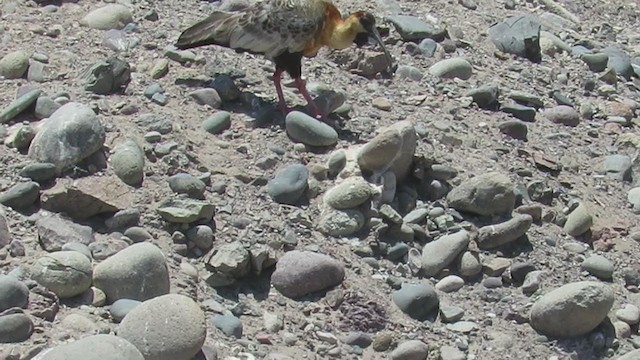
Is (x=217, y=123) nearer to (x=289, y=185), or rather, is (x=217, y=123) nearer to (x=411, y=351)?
(x=289, y=185)

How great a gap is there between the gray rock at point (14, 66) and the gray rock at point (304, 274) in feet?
→ 7.38

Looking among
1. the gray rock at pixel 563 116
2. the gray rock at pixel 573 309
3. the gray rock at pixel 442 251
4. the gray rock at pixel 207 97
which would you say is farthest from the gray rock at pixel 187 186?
the gray rock at pixel 563 116

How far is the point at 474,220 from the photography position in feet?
22.7

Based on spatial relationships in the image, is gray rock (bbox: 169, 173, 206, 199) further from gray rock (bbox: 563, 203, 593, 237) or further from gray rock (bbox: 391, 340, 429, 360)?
gray rock (bbox: 563, 203, 593, 237)

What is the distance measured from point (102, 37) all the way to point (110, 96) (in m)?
0.85

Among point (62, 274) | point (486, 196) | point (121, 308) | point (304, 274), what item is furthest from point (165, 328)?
point (486, 196)

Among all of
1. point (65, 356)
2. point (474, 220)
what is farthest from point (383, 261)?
point (65, 356)

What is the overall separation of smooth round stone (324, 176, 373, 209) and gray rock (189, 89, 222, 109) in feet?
3.87

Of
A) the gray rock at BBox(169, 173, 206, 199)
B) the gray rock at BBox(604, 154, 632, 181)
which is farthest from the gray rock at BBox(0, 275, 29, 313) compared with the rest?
the gray rock at BBox(604, 154, 632, 181)

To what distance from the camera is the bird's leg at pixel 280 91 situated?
755 cm

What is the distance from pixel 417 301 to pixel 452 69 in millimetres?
2687

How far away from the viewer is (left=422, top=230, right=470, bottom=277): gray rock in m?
6.55

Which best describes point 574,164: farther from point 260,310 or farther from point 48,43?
point 48,43

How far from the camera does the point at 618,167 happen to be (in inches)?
306
